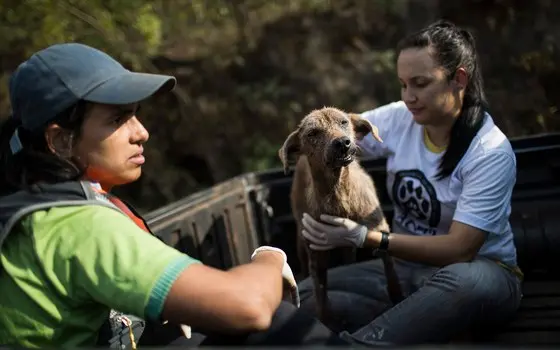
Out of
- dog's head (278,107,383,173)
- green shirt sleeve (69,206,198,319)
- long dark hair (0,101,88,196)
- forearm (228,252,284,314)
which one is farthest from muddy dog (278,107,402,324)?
green shirt sleeve (69,206,198,319)

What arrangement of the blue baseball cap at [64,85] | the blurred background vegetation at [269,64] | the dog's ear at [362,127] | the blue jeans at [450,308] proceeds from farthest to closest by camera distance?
the blurred background vegetation at [269,64] < the dog's ear at [362,127] < the blue jeans at [450,308] < the blue baseball cap at [64,85]

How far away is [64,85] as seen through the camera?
6.63 feet

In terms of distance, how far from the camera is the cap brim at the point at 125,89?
206 cm

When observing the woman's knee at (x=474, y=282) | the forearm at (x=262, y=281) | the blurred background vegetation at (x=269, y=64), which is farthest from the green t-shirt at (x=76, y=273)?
the blurred background vegetation at (x=269, y=64)

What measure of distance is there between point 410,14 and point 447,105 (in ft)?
21.6

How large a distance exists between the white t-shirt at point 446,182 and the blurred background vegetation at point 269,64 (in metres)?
4.50

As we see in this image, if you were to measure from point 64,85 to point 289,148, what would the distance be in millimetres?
1750

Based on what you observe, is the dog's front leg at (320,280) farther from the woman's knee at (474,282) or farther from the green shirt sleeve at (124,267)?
the green shirt sleeve at (124,267)

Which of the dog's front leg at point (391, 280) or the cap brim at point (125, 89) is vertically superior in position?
the cap brim at point (125, 89)

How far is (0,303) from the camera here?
6.53 ft

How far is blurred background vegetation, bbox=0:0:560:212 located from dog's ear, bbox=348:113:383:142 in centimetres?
465

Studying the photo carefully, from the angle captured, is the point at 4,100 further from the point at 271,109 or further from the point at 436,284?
the point at 436,284

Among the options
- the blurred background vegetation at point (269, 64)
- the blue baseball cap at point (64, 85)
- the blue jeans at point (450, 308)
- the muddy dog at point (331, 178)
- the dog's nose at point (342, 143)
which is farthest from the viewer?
the blurred background vegetation at point (269, 64)

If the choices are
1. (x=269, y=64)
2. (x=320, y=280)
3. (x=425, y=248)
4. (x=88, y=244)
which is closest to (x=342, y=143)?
(x=425, y=248)
